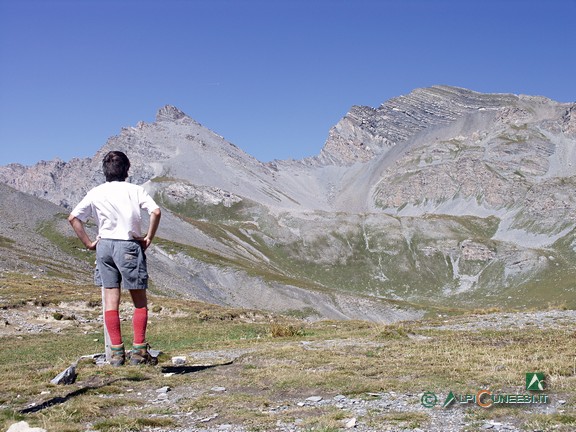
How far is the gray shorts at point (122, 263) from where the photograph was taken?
1253 cm

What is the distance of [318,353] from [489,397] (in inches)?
267

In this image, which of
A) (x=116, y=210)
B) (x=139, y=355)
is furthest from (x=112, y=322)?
(x=116, y=210)

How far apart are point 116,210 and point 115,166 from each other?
114cm

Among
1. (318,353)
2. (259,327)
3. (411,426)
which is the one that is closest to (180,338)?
(259,327)

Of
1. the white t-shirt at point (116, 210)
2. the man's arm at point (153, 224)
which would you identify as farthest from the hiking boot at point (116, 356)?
the white t-shirt at point (116, 210)

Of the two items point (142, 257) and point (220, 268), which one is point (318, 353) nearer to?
point (142, 257)

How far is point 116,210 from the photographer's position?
41.8 ft

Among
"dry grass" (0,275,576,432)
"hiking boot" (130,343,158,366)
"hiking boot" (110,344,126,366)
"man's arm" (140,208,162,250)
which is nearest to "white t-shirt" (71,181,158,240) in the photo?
"man's arm" (140,208,162,250)

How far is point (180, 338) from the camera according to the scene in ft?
88.5

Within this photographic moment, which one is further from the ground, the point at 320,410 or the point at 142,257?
the point at 142,257

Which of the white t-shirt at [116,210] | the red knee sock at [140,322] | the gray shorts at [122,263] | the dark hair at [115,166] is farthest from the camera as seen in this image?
the dark hair at [115,166]

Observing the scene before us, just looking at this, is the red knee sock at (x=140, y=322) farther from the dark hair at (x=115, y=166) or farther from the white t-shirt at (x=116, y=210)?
the dark hair at (x=115, y=166)

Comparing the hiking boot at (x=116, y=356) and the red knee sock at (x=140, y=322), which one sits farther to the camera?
the hiking boot at (x=116, y=356)

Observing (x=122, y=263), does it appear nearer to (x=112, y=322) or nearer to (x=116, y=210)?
(x=116, y=210)
